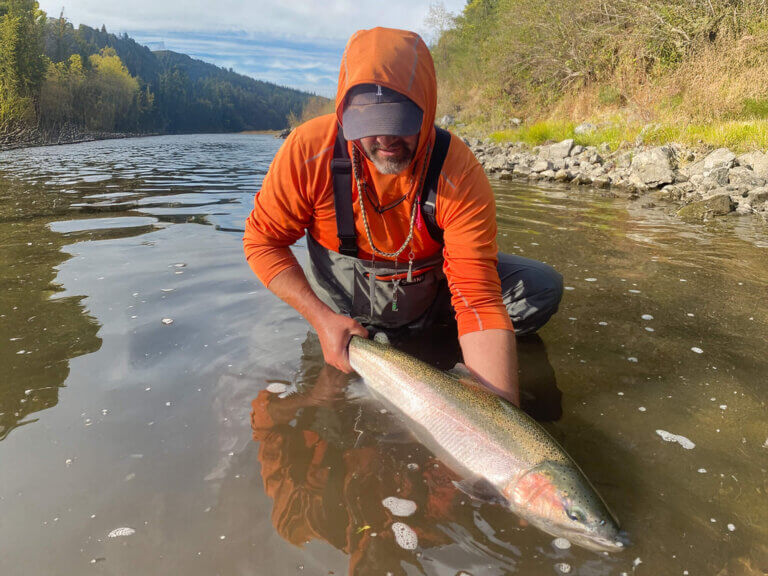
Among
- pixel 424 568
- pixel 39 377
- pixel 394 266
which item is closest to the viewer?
pixel 424 568

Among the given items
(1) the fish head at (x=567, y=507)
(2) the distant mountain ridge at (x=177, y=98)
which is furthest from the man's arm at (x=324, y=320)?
(2) the distant mountain ridge at (x=177, y=98)

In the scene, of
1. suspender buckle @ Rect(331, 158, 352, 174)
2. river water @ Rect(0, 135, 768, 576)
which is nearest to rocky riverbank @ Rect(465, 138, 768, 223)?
river water @ Rect(0, 135, 768, 576)

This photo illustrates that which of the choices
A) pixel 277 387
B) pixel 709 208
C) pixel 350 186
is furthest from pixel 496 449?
pixel 709 208

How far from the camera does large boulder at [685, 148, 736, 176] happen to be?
10.9m

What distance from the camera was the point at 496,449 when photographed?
2188 mm

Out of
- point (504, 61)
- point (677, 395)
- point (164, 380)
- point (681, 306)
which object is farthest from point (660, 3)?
point (164, 380)

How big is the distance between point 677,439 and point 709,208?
7.89 metres

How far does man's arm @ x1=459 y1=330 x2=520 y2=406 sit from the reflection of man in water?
51 centimetres

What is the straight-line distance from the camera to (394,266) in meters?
3.37

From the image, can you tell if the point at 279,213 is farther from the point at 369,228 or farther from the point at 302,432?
the point at 302,432

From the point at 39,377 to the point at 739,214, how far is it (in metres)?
10.5

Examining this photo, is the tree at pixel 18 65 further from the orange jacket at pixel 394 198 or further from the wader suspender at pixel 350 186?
the wader suspender at pixel 350 186

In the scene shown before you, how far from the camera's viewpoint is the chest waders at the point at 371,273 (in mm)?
3014

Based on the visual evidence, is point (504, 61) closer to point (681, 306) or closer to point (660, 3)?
point (660, 3)
